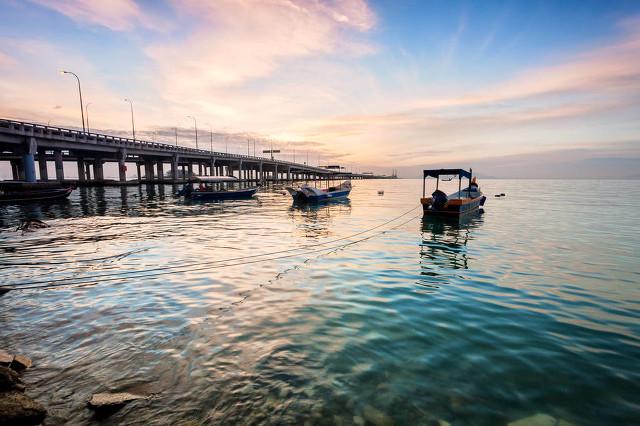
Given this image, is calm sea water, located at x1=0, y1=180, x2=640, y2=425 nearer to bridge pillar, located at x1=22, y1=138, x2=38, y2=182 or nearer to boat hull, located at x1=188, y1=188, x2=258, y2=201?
boat hull, located at x1=188, y1=188, x2=258, y2=201

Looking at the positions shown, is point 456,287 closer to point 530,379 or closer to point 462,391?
point 530,379

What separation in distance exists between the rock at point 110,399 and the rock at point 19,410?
0.55m

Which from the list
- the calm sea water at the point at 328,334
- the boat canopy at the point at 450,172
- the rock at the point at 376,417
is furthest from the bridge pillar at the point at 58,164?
the rock at the point at 376,417

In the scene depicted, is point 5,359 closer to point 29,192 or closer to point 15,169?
point 29,192

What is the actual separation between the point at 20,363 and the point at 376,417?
6.01 metres

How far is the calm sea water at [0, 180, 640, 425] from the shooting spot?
4.51 meters

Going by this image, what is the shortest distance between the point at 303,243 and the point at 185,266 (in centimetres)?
643

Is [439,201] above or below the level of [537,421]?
above

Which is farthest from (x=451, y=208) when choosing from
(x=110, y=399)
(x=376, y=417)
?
(x=110, y=399)

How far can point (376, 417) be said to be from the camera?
4.25 m

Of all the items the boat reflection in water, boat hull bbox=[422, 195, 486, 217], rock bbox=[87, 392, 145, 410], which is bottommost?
the boat reflection in water

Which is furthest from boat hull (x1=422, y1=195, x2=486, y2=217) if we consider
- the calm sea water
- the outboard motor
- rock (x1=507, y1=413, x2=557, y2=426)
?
rock (x1=507, y1=413, x2=557, y2=426)

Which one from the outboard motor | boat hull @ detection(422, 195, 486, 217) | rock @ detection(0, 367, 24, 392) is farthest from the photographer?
the outboard motor

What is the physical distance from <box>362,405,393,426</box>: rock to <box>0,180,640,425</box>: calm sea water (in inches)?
0.7
